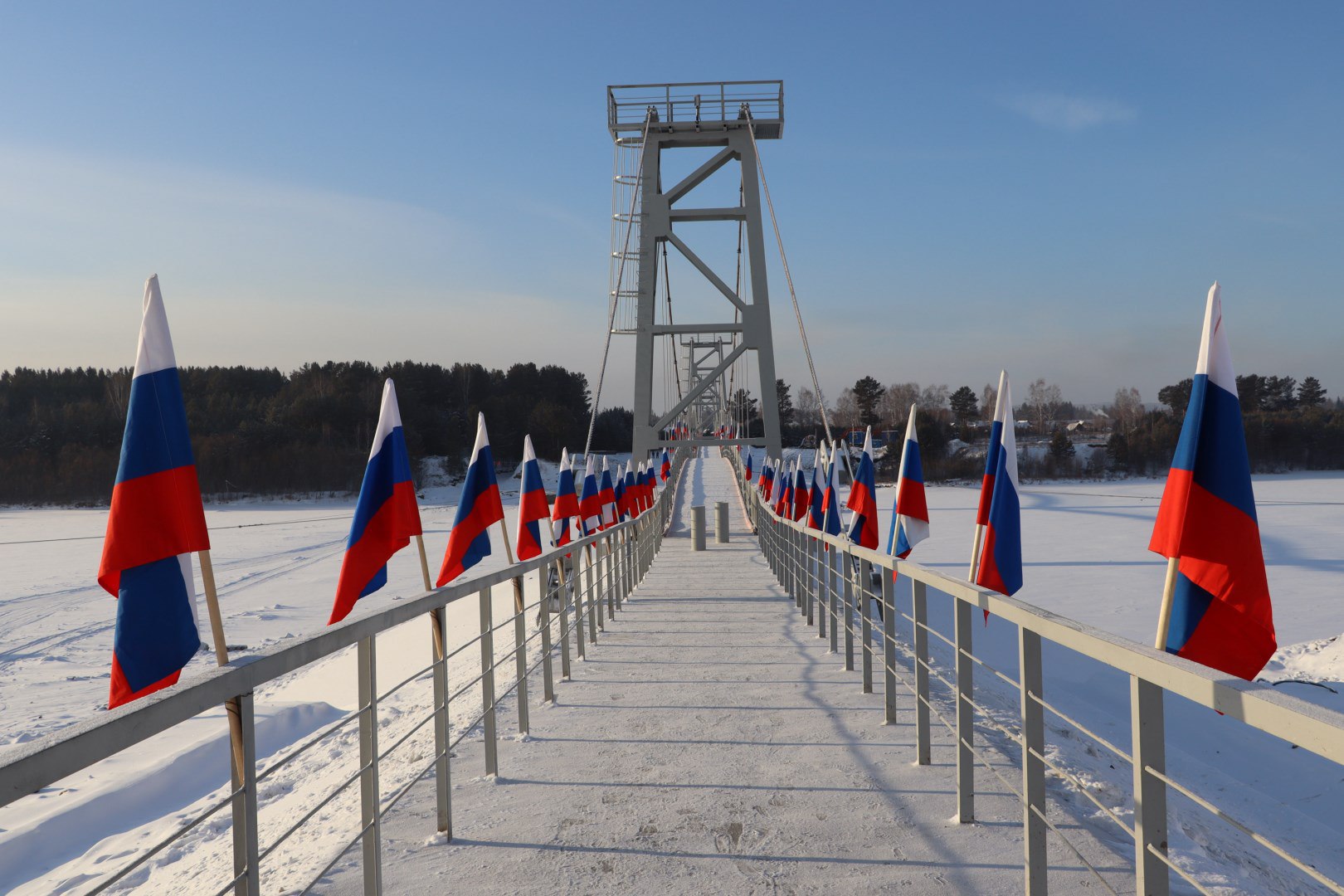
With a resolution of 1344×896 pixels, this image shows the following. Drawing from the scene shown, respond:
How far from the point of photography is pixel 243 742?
187 cm

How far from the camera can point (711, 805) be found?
10.8 feet

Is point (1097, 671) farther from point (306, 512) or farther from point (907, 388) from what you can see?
point (907, 388)

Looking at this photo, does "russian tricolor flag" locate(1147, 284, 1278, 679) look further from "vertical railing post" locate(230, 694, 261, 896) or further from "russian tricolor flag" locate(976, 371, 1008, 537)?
"vertical railing post" locate(230, 694, 261, 896)

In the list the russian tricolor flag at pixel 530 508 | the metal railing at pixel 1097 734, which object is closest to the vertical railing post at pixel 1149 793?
the metal railing at pixel 1097 734

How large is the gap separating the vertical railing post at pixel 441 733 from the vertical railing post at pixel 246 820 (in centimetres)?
108

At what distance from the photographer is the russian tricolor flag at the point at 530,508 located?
6008 millimetres

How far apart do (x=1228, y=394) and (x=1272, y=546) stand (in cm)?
2340

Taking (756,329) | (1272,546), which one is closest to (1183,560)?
(756,329)

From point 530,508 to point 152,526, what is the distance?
416cm

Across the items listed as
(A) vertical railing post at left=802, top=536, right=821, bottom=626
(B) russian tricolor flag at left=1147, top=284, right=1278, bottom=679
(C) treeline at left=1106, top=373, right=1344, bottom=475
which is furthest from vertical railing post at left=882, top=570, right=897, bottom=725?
(C) treeline at left=1106, top=373, right=1344, bottom=475

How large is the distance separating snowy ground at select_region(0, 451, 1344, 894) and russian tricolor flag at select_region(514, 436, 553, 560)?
4.06 feet

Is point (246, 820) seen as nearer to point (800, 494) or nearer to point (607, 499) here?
point (800, 494)

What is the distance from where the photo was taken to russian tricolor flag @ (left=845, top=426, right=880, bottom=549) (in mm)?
6406

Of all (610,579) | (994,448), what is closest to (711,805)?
(994,448)
